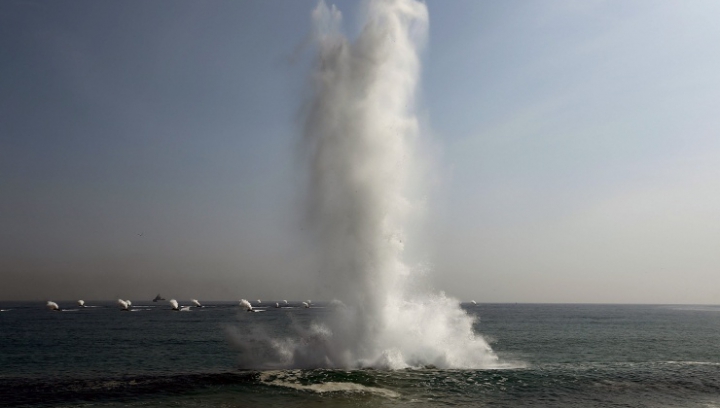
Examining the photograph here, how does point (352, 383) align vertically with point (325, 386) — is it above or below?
above

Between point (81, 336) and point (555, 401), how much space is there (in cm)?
7244

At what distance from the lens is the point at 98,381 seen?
Answer: 3488 cm

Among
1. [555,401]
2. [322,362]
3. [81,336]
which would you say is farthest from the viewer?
[81,336]

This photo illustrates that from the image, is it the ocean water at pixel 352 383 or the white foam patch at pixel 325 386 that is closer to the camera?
the ocean water at pixel 352 383

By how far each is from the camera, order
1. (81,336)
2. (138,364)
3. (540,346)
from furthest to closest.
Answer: (81,336), (540,346), (138,364)

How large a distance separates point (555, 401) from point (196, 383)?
23.2 m

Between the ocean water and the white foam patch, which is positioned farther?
the white foam patch

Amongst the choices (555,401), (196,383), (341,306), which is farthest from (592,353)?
(196,383)

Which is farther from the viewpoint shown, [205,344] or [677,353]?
[205,344]

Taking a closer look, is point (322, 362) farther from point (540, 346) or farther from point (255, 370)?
point (540, 346)

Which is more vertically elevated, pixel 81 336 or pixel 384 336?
pixel 384 336

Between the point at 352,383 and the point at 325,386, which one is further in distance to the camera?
the point at 352,383

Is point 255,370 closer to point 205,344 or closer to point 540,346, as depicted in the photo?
point 205,344

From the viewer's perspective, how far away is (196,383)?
3353 centimetres
